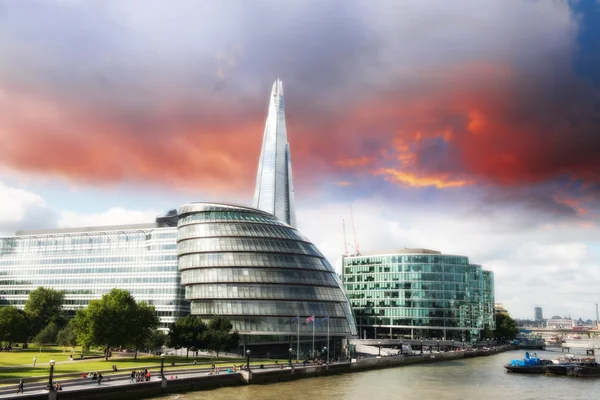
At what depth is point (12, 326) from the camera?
119 m

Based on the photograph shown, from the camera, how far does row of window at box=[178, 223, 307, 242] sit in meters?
127

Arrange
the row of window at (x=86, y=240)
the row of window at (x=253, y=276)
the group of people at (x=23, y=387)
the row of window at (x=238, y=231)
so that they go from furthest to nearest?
1. the row of window at (x=86, y=240)
2. the row of window at (x=238, y=231)
3. the row of window at (x=253, y=276)
4. the group of people at (x=23, y=387)

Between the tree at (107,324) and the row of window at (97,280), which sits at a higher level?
the row of window at (97,280)

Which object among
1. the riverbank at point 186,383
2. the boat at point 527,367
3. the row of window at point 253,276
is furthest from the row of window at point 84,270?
the boat at point 527,367

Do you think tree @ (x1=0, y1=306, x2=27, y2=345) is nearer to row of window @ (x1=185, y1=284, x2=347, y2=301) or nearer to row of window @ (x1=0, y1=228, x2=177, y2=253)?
row of window @ (x1=0, y1=228, x2=177, y2=253)

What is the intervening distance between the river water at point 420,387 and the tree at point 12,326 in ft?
213

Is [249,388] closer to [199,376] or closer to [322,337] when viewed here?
[199,376]

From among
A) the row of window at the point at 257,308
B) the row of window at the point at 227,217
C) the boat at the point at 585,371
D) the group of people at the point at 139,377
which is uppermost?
the row of window at the point at 227,217

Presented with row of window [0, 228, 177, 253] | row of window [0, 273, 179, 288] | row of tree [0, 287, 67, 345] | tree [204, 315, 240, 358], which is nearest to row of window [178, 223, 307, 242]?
row of window [0, 228, 177, 253]

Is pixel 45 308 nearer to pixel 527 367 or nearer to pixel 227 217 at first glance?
pixel 227 217

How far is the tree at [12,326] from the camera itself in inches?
4633

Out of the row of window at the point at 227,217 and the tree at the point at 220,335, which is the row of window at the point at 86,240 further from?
the tree at the point at 220,335

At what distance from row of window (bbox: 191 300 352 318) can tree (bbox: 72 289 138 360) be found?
2109 centimetres

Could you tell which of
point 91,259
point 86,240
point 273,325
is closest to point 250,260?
point 273,325
